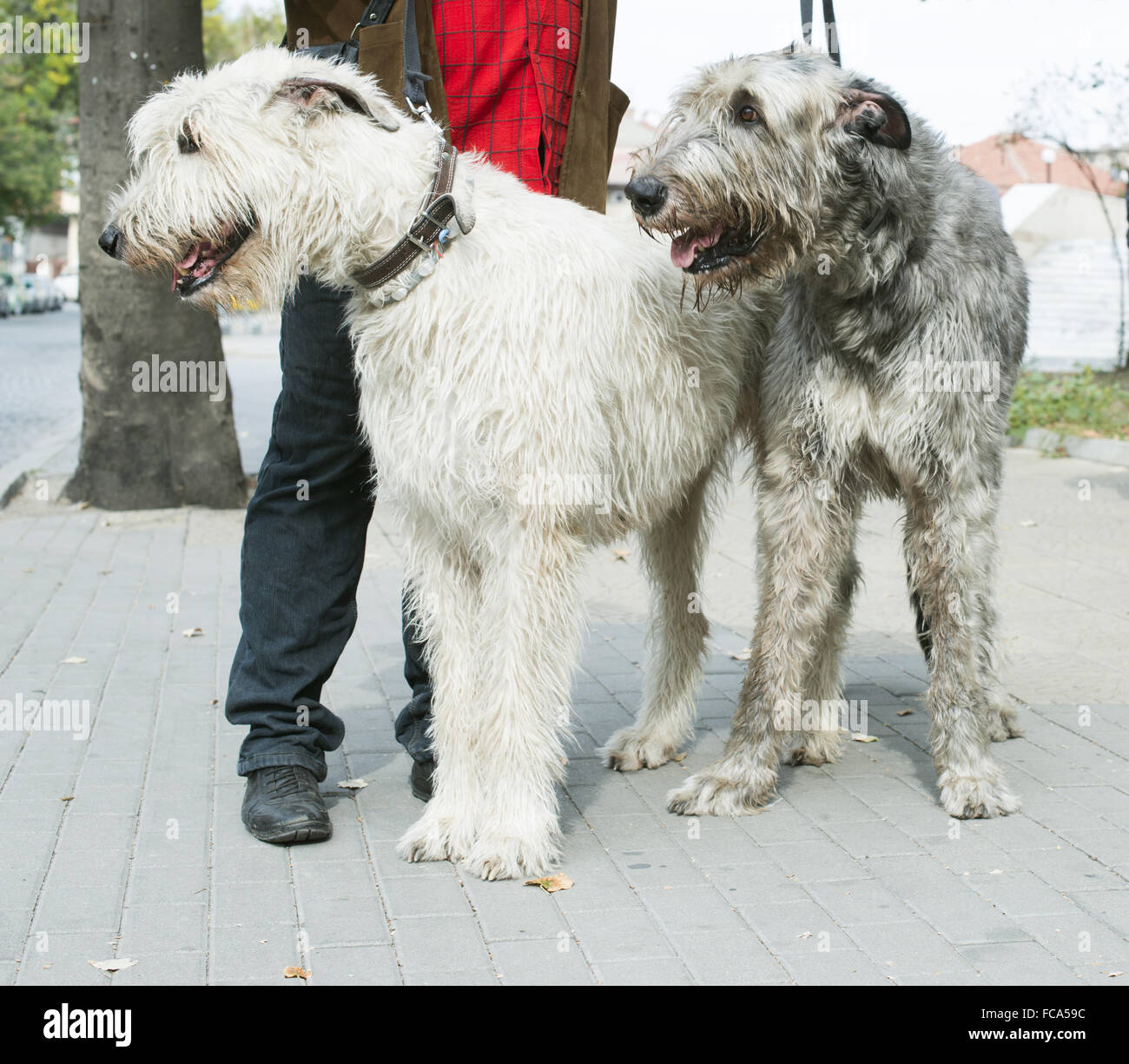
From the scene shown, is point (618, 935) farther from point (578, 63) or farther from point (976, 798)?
point (578, 63)

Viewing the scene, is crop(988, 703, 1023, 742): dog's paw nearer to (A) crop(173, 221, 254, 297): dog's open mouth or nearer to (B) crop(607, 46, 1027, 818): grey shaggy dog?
(B) crop(607, 46, 1027, 818): grey shaggy dog

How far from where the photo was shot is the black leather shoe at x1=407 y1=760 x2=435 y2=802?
4.28m

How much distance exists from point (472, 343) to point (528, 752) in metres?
1.15

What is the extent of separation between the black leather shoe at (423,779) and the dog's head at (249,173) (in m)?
1.64

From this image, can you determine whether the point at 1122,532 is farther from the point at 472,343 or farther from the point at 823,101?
the point at 472,343

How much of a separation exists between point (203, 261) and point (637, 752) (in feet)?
7.41

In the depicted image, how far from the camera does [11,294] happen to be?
165 feet

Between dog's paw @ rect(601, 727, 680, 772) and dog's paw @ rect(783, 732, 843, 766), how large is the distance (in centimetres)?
43

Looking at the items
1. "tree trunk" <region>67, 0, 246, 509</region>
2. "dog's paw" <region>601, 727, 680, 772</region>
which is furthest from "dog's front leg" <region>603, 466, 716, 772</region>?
"tree trunk" <region>67, 0, 246, 509</region>

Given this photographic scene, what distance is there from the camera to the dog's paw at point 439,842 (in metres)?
3.77

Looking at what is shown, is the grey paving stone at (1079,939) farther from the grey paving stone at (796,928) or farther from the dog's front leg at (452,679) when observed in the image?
the dog's front leg at (452,679)

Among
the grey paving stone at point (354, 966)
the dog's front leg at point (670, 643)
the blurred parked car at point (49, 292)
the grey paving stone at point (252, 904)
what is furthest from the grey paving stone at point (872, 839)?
the blurred parked car at point (49, 292)

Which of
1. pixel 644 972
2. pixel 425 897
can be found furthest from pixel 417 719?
pixel 644 972

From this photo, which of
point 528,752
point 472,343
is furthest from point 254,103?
point 528,752
